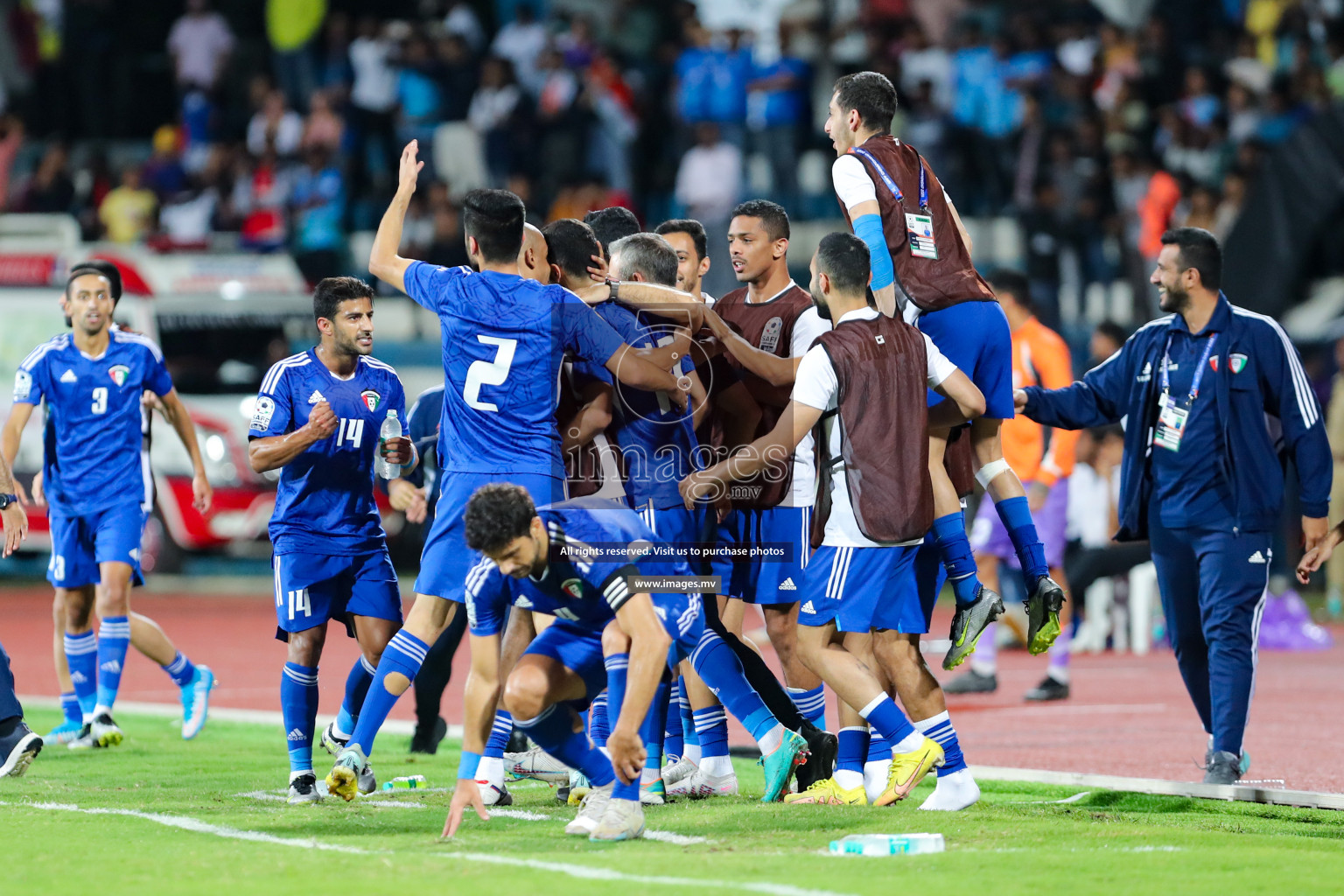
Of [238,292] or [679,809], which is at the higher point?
[238,292]

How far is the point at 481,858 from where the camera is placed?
664cm

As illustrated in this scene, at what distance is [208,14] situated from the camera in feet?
88.8

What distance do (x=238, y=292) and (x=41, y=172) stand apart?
19.1 feet

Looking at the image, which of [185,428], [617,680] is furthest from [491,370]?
[185,428]

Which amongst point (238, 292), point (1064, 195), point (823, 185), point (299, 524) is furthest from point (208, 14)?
point (299, 524)

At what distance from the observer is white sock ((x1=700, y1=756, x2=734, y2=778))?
857 cm

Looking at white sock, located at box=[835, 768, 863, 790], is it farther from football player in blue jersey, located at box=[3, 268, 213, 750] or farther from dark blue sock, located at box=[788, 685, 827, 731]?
football player in blue jersey, located at box=[3, 268, 213, 750]

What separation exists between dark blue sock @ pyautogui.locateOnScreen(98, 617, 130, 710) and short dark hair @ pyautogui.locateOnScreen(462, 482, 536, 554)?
464cm

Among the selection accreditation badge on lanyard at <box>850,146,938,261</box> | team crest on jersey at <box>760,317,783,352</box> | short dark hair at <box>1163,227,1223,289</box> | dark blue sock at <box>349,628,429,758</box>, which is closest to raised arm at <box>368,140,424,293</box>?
dark blue sock at <box>349,628,429,758</box>

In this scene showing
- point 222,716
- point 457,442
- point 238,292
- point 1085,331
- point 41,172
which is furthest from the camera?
point 41,172

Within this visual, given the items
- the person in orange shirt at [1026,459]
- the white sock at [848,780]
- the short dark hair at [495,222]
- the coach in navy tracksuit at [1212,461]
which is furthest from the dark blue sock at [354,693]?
→ the person in orange shirt at [1026,459]

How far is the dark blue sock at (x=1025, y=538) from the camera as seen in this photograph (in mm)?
8445

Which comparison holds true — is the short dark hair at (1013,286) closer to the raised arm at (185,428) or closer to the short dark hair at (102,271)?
the raised arm at (185,428)

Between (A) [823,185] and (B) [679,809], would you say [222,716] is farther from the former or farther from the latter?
(A) [823,185]
